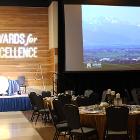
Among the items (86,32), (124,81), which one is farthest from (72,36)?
(124,81)

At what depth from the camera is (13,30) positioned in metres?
14.9

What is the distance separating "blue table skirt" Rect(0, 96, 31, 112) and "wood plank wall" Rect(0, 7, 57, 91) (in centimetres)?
163

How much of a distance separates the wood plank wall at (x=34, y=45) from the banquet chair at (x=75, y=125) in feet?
28.0

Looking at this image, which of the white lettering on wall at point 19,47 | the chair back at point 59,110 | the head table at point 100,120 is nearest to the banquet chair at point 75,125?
the head table at point 100,120

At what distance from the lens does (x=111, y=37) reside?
45.4ft

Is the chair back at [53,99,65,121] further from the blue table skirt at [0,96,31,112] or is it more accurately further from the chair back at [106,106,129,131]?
the blue table skirt at [0,96,31,112]

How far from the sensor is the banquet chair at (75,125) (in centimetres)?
613

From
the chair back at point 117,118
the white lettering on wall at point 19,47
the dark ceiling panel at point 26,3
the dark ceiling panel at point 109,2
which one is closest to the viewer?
the chair back at point 117,118

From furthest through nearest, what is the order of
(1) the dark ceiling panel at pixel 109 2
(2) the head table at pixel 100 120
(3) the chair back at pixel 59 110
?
1. (1) the dark ceiling panel at pixel 109 2
2. (3) the chair back at pixel 59 110
3. (2) the head table at pixel 100 120

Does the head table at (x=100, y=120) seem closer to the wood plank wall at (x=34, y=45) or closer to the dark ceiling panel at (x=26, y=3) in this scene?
the wood plank wall at (x=34, y=45)

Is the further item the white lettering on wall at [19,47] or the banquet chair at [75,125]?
the white lettering on wall at [19,47]

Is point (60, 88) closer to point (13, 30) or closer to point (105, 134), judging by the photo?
point (13, 30)

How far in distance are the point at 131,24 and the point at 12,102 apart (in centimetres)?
512

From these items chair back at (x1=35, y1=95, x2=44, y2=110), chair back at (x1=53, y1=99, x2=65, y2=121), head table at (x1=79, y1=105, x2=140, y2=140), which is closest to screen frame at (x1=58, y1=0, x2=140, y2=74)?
chair back at (x1=35, y1=95, x2=44, y2=110)
